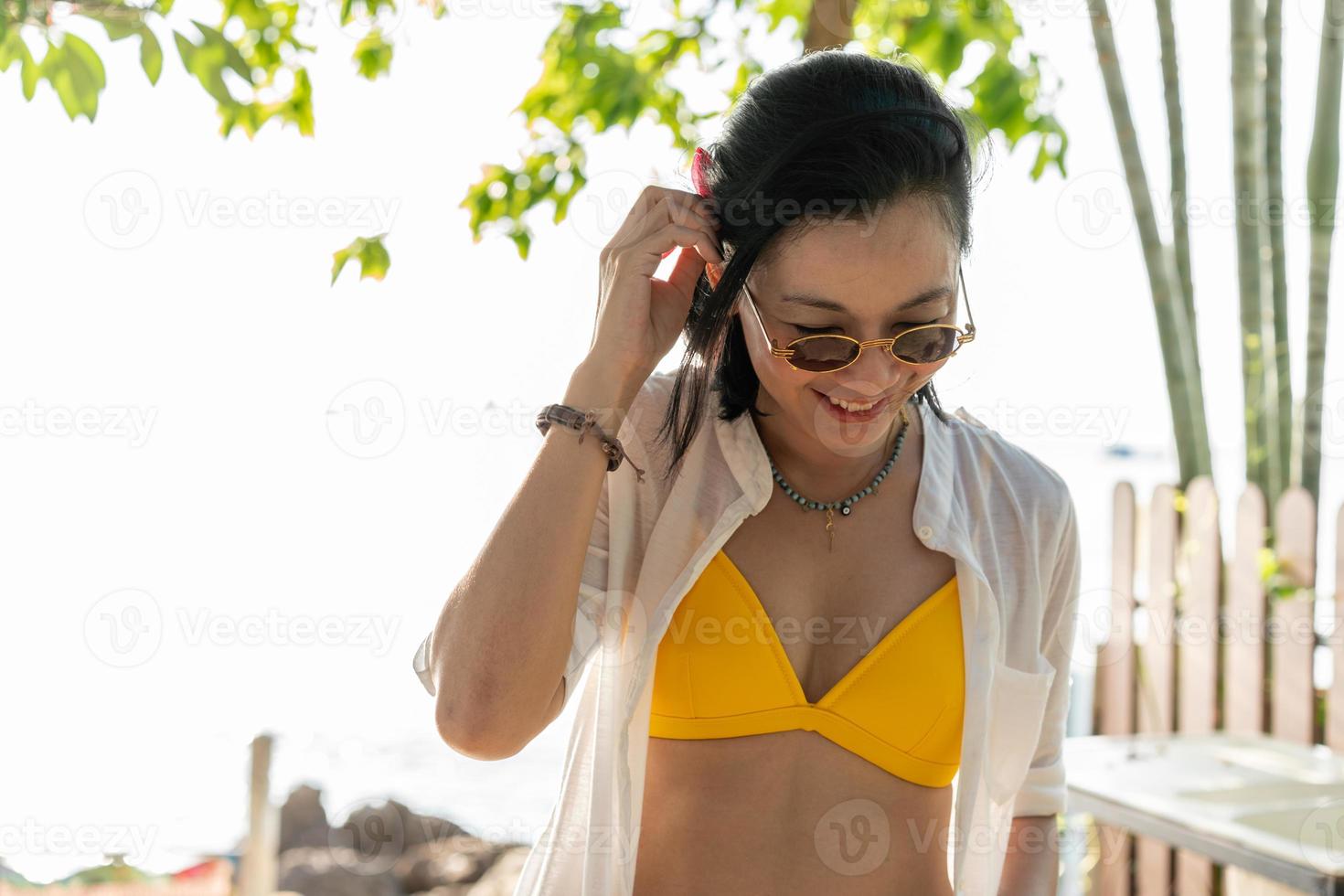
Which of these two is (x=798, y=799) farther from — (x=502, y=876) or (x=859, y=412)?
(x=502, y=876)

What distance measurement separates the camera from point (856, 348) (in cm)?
136

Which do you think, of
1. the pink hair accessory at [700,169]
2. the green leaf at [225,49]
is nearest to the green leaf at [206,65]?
the green leaf at [225,49]

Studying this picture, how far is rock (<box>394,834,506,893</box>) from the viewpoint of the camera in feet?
15.5

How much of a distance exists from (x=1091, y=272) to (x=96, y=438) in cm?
365

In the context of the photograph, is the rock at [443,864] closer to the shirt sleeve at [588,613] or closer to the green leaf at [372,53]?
the green leaf at [372,53]

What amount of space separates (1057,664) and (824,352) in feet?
2.33

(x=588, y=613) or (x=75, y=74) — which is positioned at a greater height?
(x=75, y=74)

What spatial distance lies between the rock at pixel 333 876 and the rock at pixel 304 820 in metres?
0.32

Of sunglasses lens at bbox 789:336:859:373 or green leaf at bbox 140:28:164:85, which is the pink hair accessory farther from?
green leaf at bbox 140:28:164:85

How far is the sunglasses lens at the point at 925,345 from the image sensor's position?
53.9 inches

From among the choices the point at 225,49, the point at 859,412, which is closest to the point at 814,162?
the point at 859,412

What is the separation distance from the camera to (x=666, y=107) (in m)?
3.13

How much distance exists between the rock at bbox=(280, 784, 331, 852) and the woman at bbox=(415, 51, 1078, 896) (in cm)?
405

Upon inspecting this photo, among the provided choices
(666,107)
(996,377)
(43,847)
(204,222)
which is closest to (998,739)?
(996,377)
